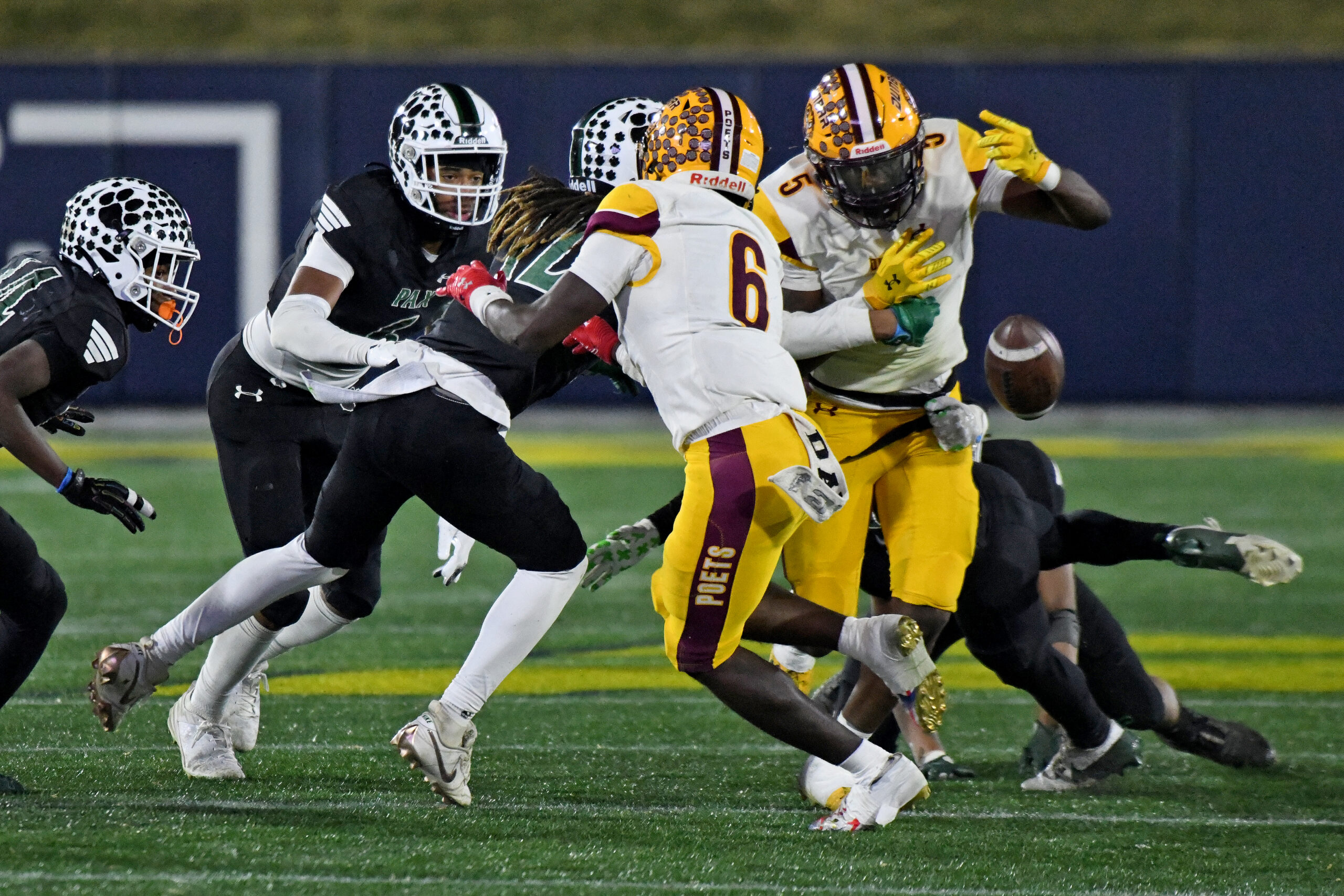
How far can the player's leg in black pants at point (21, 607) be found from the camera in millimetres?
3980

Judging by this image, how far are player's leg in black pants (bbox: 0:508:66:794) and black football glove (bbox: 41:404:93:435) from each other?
0.36 m

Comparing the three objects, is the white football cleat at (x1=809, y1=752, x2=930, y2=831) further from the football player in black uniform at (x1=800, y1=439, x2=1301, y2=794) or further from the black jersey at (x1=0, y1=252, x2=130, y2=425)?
the black jersey at (x1=0, y1=252, x2=130, y2=425)

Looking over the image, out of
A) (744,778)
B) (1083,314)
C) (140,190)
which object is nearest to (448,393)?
(140,190)

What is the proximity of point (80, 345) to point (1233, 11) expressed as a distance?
48.4 feet

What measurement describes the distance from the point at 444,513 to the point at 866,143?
4.27ft

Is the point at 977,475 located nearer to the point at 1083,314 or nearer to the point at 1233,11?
the point at 1083,314

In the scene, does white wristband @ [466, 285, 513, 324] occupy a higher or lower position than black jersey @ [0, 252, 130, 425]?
higher

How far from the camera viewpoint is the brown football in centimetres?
471

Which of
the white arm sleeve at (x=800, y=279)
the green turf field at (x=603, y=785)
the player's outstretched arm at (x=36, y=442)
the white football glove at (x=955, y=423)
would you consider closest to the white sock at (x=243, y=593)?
the player's outstretched arm at (x=36, y=442)

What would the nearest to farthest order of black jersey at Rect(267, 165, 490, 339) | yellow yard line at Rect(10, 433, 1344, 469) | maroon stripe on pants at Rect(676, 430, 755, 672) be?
maroon stripe on pants at Rect(676, 430, 755, 672)
black jersey at Rect(267, 165, 490, 339)
yellow yard line at Rect(10, 433, 1344, 469)

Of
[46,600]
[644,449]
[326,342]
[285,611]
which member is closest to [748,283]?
[326,342]

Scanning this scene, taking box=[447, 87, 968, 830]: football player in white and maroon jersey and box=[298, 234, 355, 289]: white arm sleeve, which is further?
box=[298, 234, 355, 289]: white arm sleeve

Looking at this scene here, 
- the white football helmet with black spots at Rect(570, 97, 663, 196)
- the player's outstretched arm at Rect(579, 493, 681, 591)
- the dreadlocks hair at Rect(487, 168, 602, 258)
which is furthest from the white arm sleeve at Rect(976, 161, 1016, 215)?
the player's outstretched arm at Rect(579, 493, 681, 591)

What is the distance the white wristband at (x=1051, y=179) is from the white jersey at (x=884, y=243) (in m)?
0.11
